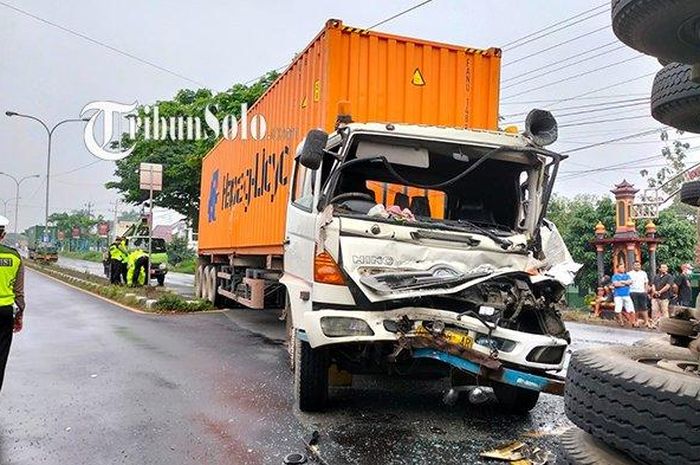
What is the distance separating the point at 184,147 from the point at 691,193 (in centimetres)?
2943

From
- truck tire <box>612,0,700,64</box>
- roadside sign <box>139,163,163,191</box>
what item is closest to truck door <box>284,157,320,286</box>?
truck tire <box>612,0,700,64</box>

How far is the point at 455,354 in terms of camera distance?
4.00 metres

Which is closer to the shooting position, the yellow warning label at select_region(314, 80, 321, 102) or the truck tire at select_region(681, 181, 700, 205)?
the truck tire at select_region(681, 181, 700, 205)

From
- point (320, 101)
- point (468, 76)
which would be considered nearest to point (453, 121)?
point (468, 76)

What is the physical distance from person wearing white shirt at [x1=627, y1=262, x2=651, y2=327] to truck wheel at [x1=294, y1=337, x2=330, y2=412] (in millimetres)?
10987

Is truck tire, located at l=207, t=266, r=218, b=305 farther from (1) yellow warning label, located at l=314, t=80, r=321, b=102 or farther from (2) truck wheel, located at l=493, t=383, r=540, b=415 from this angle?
(2) truck wheel, located at l=493, t=383, r=540, b=415

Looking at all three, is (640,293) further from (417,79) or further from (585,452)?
(585,452)

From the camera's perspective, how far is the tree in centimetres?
2689

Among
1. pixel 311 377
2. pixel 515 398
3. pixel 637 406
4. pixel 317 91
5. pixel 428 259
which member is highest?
pixel 317 91

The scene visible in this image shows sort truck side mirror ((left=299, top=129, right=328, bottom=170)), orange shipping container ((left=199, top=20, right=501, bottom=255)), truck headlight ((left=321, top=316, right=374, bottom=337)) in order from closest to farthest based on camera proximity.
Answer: truck headlight ((left=321, top=316, right=374, bottom=337)) → truck side mirror ((left=299, top=129, right=328, bottom=170)) → orange shipping container ((left=199, top=20, right=501, bottom=255))

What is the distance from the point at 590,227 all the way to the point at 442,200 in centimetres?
2090

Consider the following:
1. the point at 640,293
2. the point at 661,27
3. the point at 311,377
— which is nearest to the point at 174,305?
the point at 311,377

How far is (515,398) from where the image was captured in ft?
16.2

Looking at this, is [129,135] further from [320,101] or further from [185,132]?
[320,101]
